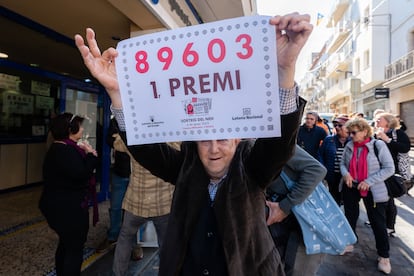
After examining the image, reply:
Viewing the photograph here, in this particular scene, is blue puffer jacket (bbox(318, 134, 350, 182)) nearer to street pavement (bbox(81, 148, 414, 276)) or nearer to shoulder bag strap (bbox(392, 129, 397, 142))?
shoulder bag strap (bbox(392, 129, 397, 142))

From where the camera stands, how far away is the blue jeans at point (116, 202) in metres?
3.80

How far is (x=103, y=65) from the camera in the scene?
1439 millimetres

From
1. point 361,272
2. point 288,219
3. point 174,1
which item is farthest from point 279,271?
point 174,1

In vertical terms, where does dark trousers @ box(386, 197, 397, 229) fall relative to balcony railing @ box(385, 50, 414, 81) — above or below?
below

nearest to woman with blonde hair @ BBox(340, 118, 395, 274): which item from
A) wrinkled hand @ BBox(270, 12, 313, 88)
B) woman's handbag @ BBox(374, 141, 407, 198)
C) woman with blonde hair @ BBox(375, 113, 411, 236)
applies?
woman's handbag @ BBox(374, 141, 407, 198)

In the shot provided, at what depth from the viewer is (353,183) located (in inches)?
146

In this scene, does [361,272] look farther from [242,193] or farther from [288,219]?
[242,193]

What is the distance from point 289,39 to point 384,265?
11.4ft

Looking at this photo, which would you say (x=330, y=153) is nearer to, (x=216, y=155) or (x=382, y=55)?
(x=216, y=155)

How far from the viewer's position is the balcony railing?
17312 millimetres

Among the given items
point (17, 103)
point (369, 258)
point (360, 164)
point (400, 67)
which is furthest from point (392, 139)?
point (400, 67)

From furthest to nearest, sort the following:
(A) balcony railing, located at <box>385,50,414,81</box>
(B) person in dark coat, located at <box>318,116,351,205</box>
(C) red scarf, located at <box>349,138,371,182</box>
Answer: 1. (A) balcony railing, located at <box>385,50,414,81</box>
2. (B) person in dark coat, located at <box>318,116,351,205</box>
3. (C) red scarf, located at <box>349,138,371,182</box>

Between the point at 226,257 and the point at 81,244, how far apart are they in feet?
5.89

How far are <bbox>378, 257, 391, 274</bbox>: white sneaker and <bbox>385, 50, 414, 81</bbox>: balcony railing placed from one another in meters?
17.0
